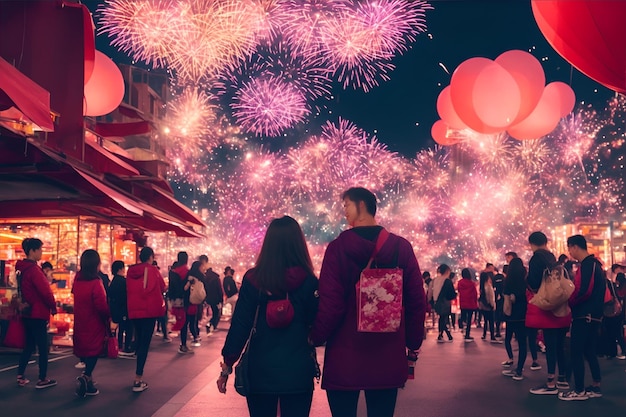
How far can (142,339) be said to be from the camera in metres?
Result: 8.28

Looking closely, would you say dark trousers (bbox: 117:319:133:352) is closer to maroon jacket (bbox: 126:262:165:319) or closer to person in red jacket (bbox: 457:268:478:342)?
maroon jacket (bbox: 126:262:165:319)

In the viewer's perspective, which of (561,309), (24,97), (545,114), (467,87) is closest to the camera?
(24,97)

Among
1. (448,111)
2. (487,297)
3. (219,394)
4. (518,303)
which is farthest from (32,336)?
(487,297)

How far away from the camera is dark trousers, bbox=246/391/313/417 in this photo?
3.88 m

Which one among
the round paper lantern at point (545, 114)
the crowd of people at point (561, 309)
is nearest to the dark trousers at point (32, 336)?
the crowd of people at point (561, 309)

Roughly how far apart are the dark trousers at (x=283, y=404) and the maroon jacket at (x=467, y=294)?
464 inches

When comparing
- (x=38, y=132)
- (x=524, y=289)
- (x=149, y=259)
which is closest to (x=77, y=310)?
(x=149, y=259)

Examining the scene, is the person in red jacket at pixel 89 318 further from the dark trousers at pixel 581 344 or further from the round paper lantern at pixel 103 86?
the dark trousers at pixel 581 344

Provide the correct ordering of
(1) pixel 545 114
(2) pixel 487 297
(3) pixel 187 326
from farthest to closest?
(2) pixel 487 297, (3) pixel 187 326, (1) pixel 545 114

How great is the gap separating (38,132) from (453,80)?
733 cm

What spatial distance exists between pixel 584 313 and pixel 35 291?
6910mm

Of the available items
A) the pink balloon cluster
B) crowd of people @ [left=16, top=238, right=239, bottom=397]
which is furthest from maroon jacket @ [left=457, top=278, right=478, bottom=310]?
crowd of people @ [left=16, top=238, right=239, bottom=397]

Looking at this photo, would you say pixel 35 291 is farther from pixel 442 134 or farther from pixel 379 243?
pixel 442 134

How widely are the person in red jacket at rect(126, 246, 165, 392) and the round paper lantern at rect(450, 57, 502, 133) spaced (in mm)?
4962
